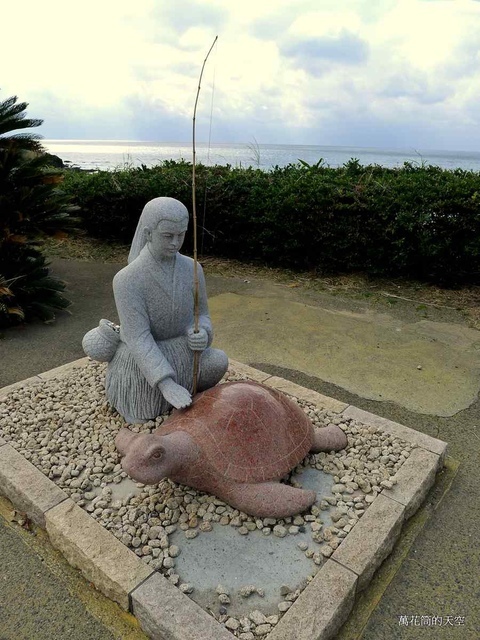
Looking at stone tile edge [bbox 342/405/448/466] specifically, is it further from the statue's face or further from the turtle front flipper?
the statue's face

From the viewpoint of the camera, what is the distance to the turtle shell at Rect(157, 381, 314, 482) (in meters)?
2.64

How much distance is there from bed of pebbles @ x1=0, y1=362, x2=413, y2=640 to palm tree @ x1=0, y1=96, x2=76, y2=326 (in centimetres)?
235

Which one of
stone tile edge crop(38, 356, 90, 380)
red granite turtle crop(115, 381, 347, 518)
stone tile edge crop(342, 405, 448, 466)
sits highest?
red granite turtle crop(115, 381, 347, 518)

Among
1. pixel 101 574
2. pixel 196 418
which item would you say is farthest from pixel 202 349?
pixel 101 574

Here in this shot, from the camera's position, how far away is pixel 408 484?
2.88 m

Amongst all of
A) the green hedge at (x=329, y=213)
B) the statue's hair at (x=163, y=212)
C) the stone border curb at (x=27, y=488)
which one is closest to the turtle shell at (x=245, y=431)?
the stone border curb at (x=27, y=488)

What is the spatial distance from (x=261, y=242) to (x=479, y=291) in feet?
11.7

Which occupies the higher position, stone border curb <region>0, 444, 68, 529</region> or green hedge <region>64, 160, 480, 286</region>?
green hedge <region>64, 160, 480, 286</region>

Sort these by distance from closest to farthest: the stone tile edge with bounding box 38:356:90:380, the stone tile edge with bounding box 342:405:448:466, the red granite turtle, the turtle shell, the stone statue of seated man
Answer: the red granite turtle
the turtle shell
the stone statue of seated man
the stone tile edge with bounding box 342:405:448:466
the stone tile edge with bounding box 38:356:90:380

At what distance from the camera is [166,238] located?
2.88 m

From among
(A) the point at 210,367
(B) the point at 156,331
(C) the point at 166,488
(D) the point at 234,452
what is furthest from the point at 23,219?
(D) the point at 234,452

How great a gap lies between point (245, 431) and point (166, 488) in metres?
0.64

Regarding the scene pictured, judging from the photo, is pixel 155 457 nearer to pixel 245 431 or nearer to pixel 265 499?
pixel 245 431

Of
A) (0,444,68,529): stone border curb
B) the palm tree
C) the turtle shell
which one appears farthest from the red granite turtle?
the palm tree
